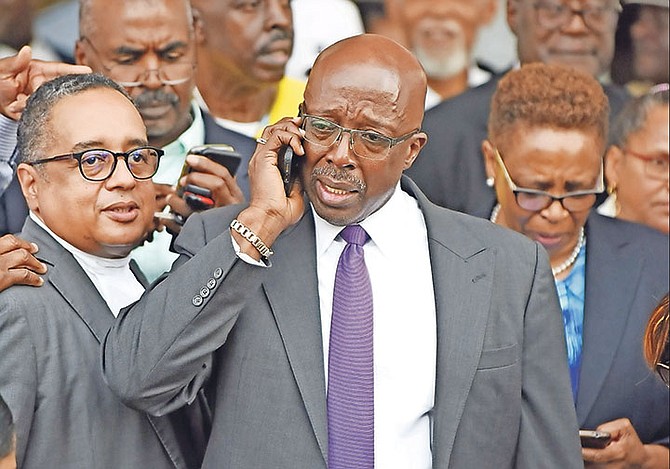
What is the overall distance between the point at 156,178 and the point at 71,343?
102 cm

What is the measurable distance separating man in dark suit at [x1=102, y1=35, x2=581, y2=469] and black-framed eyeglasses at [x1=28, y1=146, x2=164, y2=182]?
0.56 ft

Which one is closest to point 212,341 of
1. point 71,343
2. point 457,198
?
point 71,343

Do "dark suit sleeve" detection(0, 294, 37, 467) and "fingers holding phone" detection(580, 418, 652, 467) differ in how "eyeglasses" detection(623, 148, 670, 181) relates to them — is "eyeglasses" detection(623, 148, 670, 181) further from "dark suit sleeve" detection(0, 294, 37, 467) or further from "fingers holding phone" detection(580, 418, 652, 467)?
"dark suit sleeve" detection(0, 294, 37, 467)

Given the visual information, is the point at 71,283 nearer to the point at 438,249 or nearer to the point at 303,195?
the point at 303,195

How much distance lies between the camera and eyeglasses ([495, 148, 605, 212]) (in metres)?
3.78

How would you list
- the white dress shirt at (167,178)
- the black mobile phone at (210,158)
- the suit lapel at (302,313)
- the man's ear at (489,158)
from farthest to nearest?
the man's ear at (489,158) < the white dress shirt at (167,178) < the black mobile phone at (210,158) < the suit lapel at (302,313)

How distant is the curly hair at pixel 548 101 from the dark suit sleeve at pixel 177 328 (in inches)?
56.1

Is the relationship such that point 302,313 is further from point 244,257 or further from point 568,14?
point 568,14

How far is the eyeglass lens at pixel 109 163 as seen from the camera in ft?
9.46

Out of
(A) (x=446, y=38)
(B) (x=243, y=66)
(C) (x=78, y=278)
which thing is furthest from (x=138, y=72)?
(A) (x=446, y=38)

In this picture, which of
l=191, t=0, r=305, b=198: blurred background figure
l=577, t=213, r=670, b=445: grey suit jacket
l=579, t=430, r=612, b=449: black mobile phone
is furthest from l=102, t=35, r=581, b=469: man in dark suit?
l=191, t=0, r=305, b=198: blurred background figure

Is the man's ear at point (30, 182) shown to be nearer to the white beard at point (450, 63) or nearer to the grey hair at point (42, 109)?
the grey hair at point (42, 109)

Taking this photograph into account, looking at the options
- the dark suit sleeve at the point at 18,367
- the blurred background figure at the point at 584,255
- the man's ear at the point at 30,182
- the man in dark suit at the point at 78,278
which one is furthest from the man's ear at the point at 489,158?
the dark suit sleeve at the point at 18,367

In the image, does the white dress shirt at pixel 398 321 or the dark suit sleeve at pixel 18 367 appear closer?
the dark suit sleeve at pixel 18 367
